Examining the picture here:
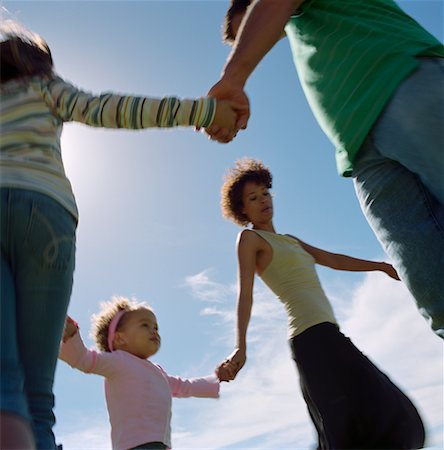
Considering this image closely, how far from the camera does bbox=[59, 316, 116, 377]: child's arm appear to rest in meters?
4.02

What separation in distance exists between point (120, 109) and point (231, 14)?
125 cm

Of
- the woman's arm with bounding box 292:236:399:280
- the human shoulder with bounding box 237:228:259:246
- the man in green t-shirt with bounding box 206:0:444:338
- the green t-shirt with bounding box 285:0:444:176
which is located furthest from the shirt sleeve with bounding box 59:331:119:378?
the green t-shirt with bounding box 285:0:444:176

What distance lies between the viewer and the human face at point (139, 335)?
4.68m

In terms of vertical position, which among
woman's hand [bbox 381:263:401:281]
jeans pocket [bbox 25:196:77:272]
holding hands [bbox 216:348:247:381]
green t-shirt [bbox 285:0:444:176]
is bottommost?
holding hands [bbox 216:348:247:381]

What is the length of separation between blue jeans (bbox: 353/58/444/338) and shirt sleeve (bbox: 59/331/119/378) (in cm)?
240

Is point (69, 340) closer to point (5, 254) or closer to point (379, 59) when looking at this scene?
point (5, 254)

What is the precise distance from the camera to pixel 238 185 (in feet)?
16.6

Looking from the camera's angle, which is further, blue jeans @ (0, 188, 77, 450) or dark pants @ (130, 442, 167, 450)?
dark pants @ (130, 442, 167, 450)

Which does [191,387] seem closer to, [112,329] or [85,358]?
[112,329]

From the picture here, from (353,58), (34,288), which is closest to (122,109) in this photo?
(34,288)

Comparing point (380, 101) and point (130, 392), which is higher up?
point (380, 101)

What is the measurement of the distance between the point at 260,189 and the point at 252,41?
104 inches

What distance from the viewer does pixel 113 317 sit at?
16.2 ft

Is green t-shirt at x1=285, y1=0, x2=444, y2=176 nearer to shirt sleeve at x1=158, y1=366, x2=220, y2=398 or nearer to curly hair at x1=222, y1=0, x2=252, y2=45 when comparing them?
curly hair at x1=222, y1=0, x2=252, y2=45
